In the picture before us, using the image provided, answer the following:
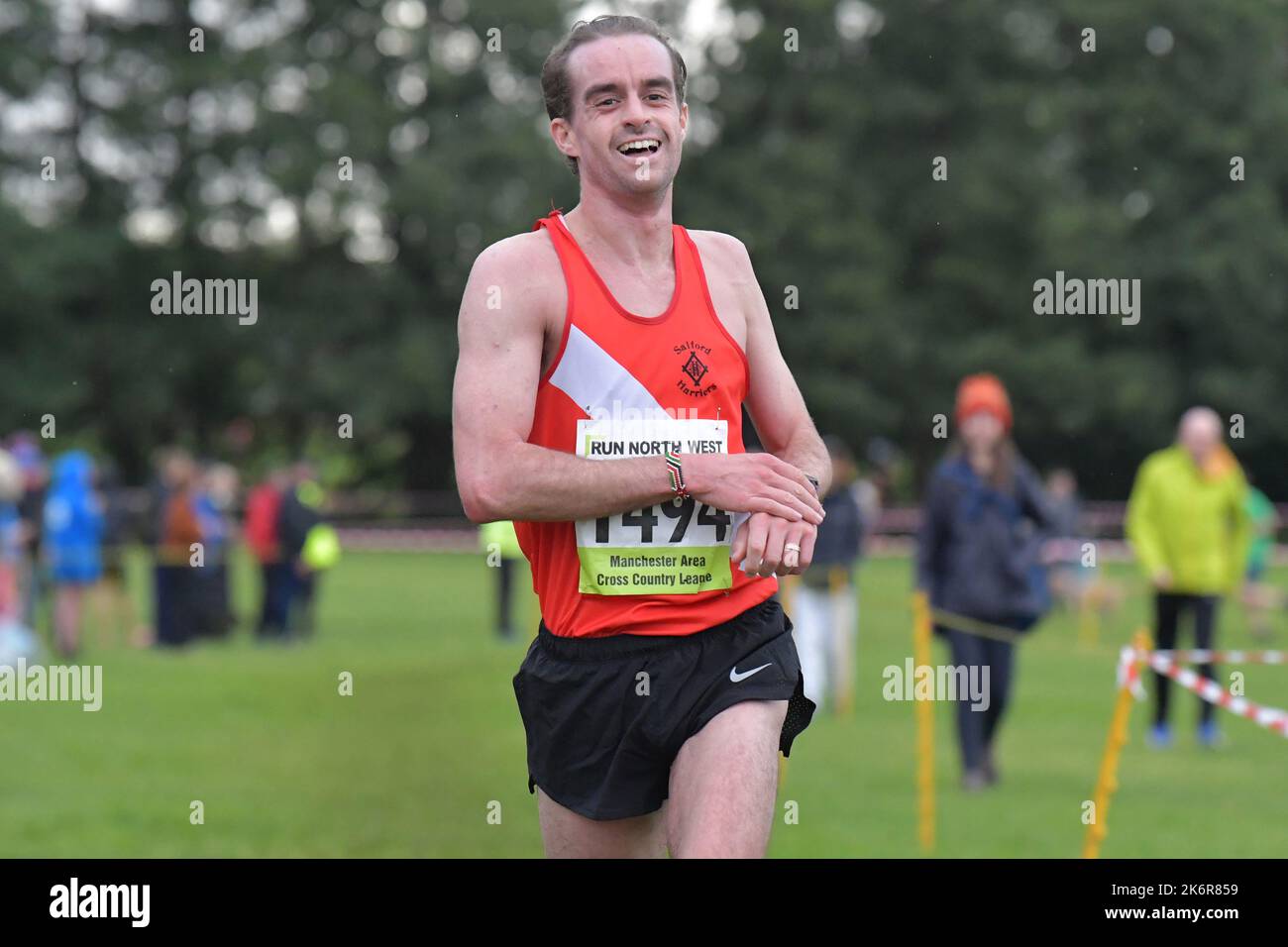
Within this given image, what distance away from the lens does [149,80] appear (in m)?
50.0

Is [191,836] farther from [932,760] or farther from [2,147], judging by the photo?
[2,147]

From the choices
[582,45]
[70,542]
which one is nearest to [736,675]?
[582,45]

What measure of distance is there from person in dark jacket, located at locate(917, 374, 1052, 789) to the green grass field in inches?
17.8

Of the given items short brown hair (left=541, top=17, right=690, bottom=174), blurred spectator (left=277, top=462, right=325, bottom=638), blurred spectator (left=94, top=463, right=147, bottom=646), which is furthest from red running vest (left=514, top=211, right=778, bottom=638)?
blurred spectator (left=277, top=462, right=325, bottom=638)

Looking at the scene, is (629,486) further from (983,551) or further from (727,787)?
(983,551)

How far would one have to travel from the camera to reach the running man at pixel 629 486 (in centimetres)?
417

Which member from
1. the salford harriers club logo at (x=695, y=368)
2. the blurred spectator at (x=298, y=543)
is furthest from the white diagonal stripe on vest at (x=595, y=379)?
the blurred spectator at (x=298, y=543)

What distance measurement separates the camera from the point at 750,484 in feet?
13.5

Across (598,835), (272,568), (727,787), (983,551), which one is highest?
(272,568)

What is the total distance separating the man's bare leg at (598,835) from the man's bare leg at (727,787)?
0.13 meters

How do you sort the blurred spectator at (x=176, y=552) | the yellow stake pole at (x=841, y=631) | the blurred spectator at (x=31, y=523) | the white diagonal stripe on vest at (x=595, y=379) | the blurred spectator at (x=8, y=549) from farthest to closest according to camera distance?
the blurred spectator at (x=176, y=552), the blurred spectator at (x=31, y=523), the blurred spectator at (x=8, y=549), the yellow stake pole at (x=841, y=631), the white diagonal stripe on vest at (x=595, y=379)

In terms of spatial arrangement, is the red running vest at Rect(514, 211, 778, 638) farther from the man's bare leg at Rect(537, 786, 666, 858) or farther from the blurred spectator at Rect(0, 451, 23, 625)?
the blurred spectator at Rect(0, 451, 23, 625)

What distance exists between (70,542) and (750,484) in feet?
51.4

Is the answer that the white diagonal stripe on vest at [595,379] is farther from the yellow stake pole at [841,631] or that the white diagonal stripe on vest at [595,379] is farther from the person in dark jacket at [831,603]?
the yellow stake pole at [841,631]
